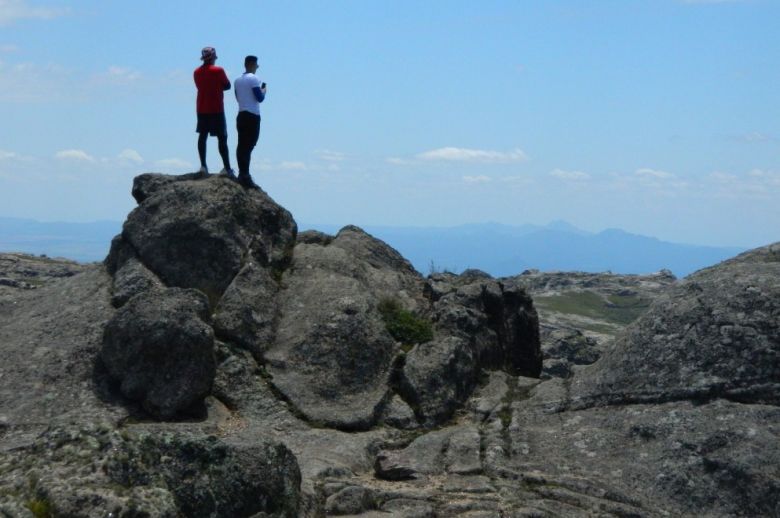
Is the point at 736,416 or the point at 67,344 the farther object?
the point at 67,344

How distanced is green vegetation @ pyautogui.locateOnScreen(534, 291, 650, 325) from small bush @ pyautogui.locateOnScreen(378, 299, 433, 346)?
119499 mm

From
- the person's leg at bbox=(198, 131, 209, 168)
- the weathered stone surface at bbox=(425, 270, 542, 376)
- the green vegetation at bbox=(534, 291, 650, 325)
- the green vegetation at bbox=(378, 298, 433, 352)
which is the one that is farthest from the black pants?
the green vegetation at bbox=(534, 291, 650, 325)

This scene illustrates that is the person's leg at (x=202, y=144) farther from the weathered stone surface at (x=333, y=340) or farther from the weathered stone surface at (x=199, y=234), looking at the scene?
the weathered stone surface at (x=333, y=340)

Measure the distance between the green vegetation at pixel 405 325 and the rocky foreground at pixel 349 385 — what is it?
2.0 inches

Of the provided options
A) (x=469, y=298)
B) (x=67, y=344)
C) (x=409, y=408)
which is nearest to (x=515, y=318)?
(x=469, y=298)

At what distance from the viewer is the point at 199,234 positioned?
22.7 meters

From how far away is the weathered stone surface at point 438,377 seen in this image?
67.8 ft

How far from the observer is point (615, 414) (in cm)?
1883

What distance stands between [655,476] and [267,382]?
8430 millimetres

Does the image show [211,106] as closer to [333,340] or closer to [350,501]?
[333,340]

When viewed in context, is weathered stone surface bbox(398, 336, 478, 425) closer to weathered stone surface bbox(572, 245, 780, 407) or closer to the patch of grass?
weathered stone surface bbox(572, 245, 780, 407)

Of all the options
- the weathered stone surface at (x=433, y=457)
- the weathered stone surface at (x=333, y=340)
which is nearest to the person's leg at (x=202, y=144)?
the weathered stone surface at (x=333, y=340)

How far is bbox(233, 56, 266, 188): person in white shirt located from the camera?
25.0 m

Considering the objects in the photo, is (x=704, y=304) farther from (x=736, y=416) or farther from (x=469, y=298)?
(x=469, y=298)
